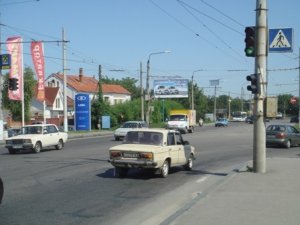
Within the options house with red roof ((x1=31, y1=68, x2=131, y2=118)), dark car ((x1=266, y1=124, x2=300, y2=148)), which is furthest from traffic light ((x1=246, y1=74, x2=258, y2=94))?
A: house with red roof ((x1=31, y1=68, x2=131, y2=118))

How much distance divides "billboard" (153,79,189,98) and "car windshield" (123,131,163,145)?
80.8 meters

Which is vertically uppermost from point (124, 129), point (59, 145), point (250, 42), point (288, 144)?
point (250, 42)

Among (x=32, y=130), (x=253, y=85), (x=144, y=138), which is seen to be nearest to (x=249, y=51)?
(x=253, y=85)

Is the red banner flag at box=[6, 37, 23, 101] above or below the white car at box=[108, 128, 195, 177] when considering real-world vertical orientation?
above

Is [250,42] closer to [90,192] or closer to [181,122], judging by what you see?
[90,192]

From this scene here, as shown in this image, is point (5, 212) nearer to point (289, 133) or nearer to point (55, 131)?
point (55, 131)

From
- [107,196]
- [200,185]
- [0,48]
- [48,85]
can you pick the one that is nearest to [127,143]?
[200,185]

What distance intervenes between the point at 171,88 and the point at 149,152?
82782 millimetres

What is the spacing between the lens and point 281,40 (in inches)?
654

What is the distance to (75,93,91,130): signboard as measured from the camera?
2360 inches

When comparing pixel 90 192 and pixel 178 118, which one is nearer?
pixel 90 192

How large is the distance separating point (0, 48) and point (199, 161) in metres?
21.7

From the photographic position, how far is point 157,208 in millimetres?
10641

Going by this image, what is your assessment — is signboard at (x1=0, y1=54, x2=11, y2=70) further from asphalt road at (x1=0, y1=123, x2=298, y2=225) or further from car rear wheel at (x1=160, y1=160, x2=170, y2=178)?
car rear wheel at (x1=160, y1=160, x2=170, y2=178)
